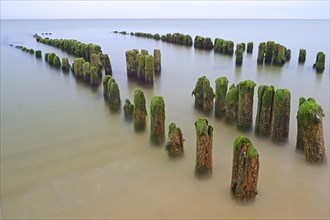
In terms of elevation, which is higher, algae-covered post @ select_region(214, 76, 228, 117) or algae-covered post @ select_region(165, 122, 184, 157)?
algae-covered post @ select_region(214, 76, 228, 117)

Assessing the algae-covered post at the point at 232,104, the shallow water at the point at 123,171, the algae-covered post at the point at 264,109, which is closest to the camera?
the shallow water at the point at 123,171

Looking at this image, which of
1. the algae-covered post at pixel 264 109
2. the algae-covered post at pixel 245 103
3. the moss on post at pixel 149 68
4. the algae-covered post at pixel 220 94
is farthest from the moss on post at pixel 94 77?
the algae-covered post at pixel 264 109

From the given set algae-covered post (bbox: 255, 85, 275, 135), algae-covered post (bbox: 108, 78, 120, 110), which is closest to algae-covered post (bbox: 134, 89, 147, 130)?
algae-covered post (bbox: 108, 78, 120, 110)

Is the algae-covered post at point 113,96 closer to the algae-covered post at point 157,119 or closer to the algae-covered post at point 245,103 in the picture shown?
the algae-covered post at point 157,119

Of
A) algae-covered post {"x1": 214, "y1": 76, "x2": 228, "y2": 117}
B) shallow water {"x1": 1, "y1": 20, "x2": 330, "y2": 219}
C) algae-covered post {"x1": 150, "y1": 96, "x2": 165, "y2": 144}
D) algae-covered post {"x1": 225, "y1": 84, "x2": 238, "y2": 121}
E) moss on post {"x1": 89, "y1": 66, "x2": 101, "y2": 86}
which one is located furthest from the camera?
moss on post {"x1": 89, "y1": 66, "x2": 101, "y2": 86}

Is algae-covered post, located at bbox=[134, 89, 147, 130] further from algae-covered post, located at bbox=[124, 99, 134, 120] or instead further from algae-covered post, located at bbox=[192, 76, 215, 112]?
algae-covered post, located at bbox=[192, 76, 215, 112]

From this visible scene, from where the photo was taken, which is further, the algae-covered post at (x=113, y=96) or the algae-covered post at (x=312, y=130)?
the algae-covered post at (x=113, y=96)

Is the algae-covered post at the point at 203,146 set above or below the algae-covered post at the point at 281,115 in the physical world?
below

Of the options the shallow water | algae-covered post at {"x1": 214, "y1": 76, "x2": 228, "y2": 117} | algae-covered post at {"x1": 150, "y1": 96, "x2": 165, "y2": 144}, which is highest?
algae-covered post at {"x1": 214, "y1": 76, "x2": 228, "y2": 117}
